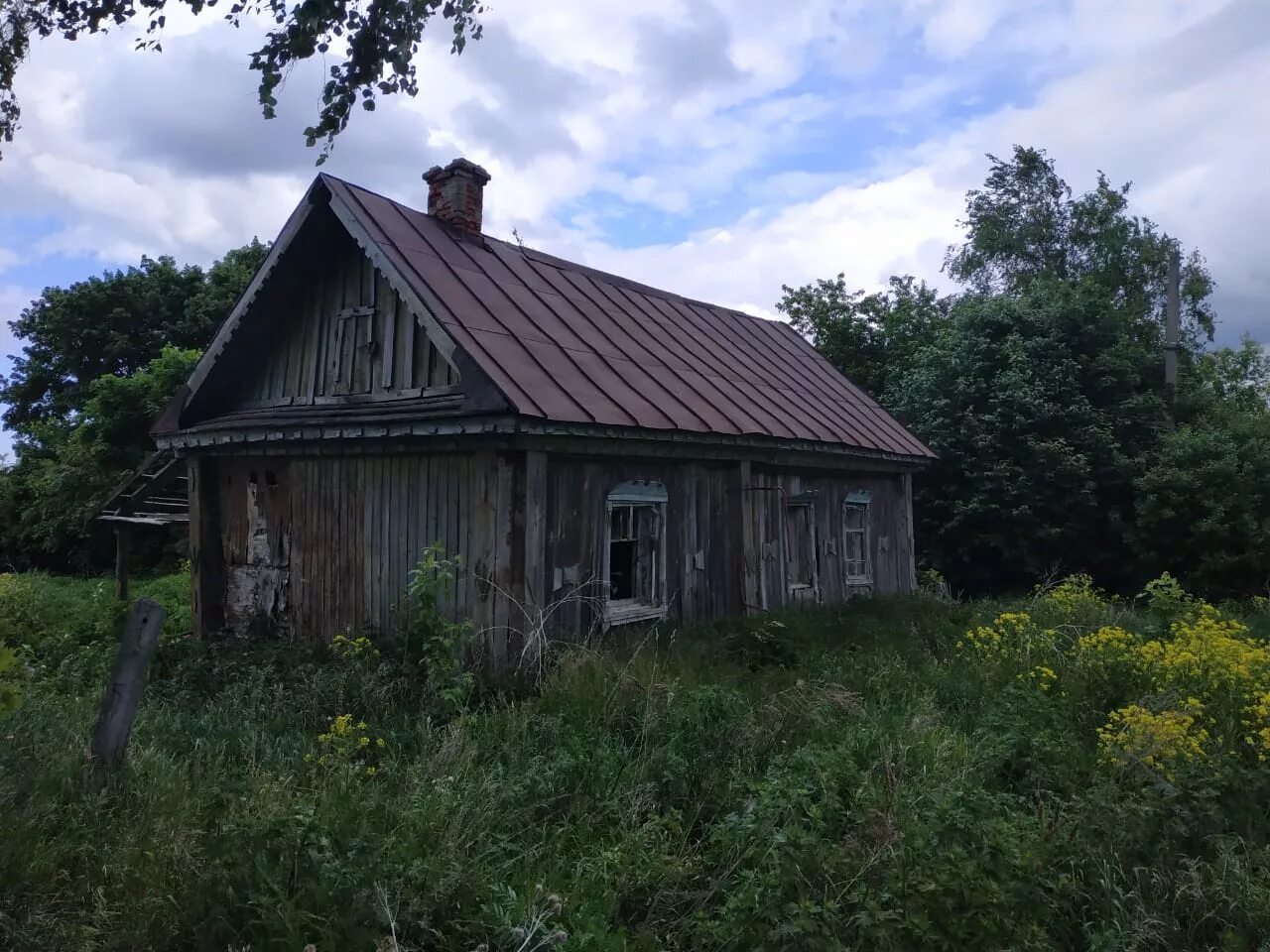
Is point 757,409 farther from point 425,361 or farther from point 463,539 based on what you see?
point 463,539

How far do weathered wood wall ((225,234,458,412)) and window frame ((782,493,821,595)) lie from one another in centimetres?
496

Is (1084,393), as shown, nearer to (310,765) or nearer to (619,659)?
(619,659)

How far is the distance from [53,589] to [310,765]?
1524 centimetres

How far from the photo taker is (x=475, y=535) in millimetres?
7961

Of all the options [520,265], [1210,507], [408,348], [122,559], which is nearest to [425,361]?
[408,348]

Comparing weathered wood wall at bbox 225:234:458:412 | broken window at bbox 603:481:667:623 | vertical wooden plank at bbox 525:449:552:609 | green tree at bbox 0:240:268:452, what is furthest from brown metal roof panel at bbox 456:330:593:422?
green tree at bbox 0:240:268:452

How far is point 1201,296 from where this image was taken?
95.2ft

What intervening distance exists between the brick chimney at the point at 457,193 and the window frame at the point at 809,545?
205 inches

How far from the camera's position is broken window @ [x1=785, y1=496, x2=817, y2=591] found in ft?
37.6

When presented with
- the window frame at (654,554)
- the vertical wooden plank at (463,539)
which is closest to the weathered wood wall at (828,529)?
the window frame at (654,554)

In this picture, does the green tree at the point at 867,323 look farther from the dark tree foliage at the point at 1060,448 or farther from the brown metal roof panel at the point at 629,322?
the brown metal roof panel at the point at 629,322

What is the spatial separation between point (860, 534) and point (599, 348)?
18.1 ft

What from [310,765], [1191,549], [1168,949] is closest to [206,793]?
[310,765]

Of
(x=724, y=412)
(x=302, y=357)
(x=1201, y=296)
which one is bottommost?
(x=724, y=412)
